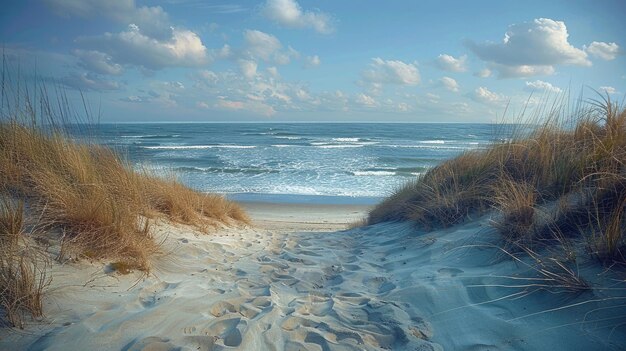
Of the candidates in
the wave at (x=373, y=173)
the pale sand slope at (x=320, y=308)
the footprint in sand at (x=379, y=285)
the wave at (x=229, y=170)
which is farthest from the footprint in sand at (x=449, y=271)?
the wave at (x=229, y=170)

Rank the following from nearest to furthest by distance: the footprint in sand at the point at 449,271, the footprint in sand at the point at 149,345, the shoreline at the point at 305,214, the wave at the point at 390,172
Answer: the footprint in sand at the point at 149,345, the footprint in sand at the point at 449,271, the shoreline at the point at 305,214, the wave at the point at 390,172

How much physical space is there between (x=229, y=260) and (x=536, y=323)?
3.16 metres

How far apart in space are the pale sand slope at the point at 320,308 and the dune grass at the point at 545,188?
372 millimetres

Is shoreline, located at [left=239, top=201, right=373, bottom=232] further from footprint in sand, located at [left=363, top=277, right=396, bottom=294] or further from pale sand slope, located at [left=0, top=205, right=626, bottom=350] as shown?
footprint in sand, located at [left=363, top=277, right=396, bottom=294]

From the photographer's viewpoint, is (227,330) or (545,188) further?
(545,188)

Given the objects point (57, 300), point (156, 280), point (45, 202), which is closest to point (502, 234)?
point (156, 280)

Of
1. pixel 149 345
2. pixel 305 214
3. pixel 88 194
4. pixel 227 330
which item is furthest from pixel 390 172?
pixel 149 345

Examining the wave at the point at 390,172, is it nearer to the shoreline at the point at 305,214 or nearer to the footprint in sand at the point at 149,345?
the shoreline at the point at 305,214

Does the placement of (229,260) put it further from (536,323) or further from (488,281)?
(536,323)

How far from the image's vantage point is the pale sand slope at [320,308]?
2275 millimetres

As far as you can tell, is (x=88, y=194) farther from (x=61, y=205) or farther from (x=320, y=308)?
(x=320, y=308)

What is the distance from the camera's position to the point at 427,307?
9.48ft

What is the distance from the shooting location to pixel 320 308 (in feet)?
9.84

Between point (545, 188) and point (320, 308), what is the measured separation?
9.99 ft
